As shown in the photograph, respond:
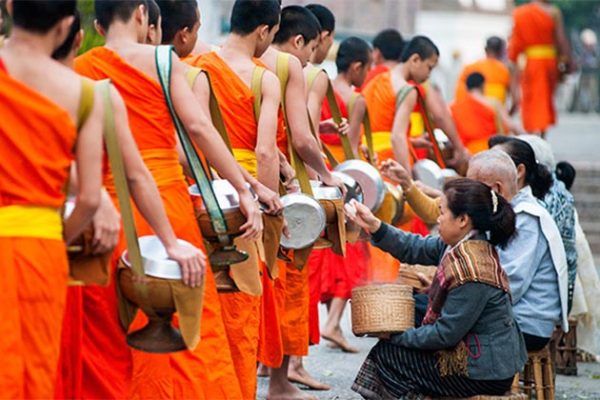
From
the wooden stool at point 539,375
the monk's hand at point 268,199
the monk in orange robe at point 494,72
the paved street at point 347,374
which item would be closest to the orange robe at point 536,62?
the monk in orange robe at point 494,72

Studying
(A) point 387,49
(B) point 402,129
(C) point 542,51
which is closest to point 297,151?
(B) point 402,129

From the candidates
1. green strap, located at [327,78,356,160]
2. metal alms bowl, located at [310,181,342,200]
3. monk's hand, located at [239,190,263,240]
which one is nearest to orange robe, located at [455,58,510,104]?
green strap, located at [327,78,356,160]

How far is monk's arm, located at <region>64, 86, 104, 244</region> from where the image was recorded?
466 cm

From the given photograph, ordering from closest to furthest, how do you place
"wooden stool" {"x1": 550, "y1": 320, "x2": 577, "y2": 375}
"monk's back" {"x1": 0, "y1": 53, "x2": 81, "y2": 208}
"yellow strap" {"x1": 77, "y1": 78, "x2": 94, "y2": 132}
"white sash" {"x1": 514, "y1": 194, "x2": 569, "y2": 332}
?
1. "monk's back" {"x1": 0, "y1": 53, "x2": 81, "y2": 208}
2. "yellow strap" {"x1": 77, "y1": 78, "x2": 94, "y2": 132}
3. "white sash" {"x1": 514, "y1": 194, "x2": 569, "y2": 332}
4. "wooden stool" {"x1": 550, "y1": 320, "x2": 577, "y2": 375}

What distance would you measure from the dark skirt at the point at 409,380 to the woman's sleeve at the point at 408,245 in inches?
21.3

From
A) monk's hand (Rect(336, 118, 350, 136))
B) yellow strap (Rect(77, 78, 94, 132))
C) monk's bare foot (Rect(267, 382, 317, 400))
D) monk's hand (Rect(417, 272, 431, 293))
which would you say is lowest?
monk's bare foot (Rect(267, 382, 317, 400))

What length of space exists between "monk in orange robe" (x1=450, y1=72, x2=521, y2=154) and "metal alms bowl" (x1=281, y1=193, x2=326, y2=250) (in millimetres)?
7455

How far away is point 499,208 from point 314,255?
2.60 metres

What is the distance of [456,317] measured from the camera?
6062 millimetres

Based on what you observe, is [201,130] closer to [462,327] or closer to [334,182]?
[462,327]

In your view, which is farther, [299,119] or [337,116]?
[337,116]

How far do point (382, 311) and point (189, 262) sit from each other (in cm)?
142

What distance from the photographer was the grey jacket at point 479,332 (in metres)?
6.08

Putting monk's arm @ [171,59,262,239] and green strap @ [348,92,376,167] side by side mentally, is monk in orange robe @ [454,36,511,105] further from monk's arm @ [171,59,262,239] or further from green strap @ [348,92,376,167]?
monk's arm @ [171,59,262,239]
